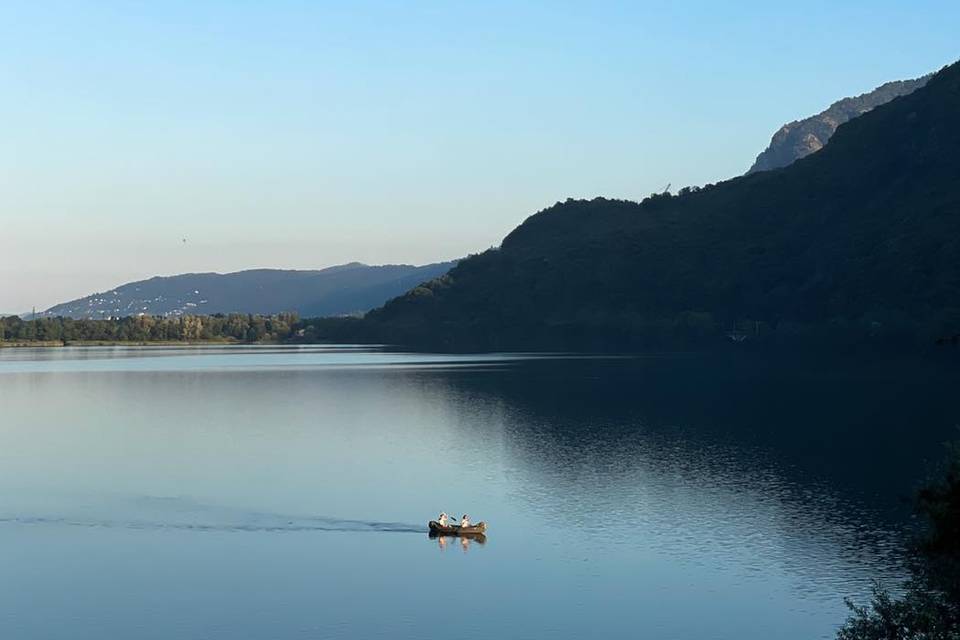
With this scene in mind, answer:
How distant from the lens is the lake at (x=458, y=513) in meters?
60.5

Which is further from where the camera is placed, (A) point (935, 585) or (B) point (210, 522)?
(B) point (210, 522)

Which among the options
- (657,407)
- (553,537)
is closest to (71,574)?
(553,537)

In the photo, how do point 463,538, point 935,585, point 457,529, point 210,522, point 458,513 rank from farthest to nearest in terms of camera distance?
1. point 458,513
2. point 210,522
3. point 457,529
4. point 463,538
5. point 935,585

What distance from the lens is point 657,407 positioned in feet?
561

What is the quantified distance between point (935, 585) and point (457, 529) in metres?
40.7

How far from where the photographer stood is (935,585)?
44.6m

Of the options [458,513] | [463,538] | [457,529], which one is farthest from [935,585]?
[458,513]

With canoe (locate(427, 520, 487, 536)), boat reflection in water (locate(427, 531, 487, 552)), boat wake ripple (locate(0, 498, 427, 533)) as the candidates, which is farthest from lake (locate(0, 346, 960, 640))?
canoe (locate(427, 520, 487, 536))

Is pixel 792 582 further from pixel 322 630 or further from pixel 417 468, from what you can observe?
pixel 417 468

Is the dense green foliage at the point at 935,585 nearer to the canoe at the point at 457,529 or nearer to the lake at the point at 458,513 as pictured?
the lake at the point at 458,513

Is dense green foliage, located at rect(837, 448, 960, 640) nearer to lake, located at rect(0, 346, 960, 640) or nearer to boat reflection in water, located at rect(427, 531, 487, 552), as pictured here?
lake, located at rect(0, 346, 960, 640)

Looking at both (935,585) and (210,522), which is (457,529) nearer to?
(210,522)

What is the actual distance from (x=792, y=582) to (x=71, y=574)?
4327cm

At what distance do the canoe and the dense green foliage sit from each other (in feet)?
125
